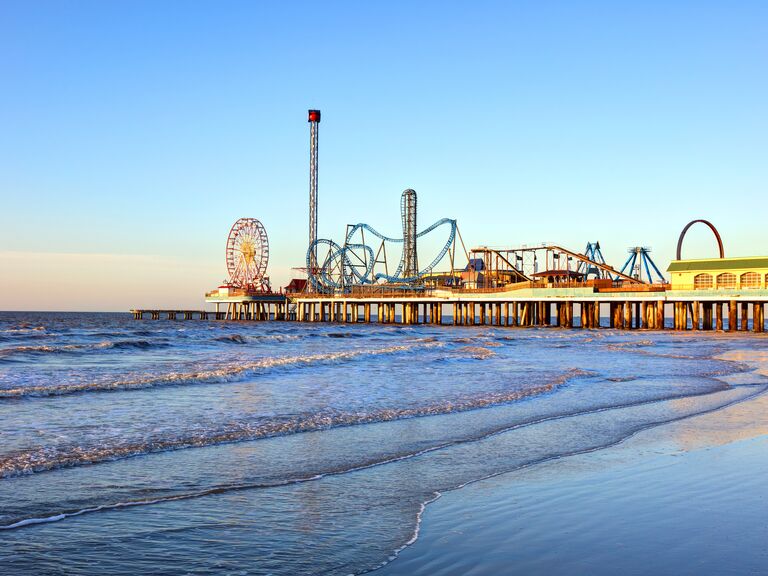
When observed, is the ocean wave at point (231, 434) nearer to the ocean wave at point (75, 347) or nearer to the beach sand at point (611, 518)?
the beach sand at point (611, 518)

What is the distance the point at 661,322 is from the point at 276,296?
6248cm

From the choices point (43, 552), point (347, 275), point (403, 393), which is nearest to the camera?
point (43, 552)

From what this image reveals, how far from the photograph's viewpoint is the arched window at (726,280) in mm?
57219

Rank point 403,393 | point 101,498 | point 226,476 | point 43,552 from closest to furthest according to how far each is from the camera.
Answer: point 43,552 < point 101,498 < point 226,476 < point 403,393

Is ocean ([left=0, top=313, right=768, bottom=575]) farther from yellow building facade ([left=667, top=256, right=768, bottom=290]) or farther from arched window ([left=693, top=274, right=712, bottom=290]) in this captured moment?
arched window ([left=693, top=274, right=712, bottom=290])

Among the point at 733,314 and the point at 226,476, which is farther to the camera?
the point at 733,314

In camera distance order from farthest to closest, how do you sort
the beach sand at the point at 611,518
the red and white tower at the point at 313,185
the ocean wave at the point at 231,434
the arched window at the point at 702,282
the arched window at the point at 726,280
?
the red and white tower at the point at 313,185 → the arched window at the point at 702,282 → the arched window at the point at 726,280 → the ocean wave at the point at 231,434 → the beach sand at the point at 611,518

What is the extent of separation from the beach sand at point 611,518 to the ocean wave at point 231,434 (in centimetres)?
385

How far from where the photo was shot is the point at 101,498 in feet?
21.9

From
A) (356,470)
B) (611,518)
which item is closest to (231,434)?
(356,470)

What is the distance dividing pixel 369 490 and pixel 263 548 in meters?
2.02

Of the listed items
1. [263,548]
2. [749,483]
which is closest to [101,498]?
[263,548]

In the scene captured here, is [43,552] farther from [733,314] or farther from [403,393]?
[733,314]

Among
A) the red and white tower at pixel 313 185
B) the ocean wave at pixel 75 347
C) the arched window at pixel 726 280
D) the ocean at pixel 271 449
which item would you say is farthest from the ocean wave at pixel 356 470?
the red and white tower at pixel 313 185
